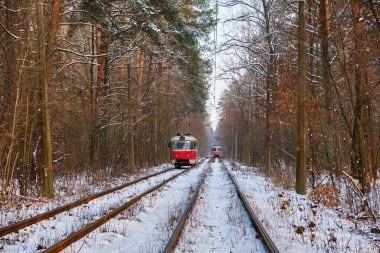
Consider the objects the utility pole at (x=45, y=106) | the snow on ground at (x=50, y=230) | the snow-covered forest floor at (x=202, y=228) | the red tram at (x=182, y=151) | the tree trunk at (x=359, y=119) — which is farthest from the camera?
the red tram at (x=182, y=151)

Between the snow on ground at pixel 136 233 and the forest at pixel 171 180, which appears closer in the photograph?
the snow on ground at pixel 136 233

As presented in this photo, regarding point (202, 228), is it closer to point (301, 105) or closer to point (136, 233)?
point (136, 233)

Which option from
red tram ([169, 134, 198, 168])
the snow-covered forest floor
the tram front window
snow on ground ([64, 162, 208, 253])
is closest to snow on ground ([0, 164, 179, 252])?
the snow-covered forest floor

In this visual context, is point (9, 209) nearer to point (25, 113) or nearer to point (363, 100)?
point (25, 113)

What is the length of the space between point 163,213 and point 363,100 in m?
5.75

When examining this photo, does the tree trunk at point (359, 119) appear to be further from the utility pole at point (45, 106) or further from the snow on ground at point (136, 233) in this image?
the utility pole at point (45, 106)

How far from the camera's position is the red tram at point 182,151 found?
98.7 ft

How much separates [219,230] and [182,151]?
22.9 m

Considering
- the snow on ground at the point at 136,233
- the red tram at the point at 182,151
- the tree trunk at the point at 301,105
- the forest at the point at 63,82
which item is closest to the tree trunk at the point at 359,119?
the tree trunk at the point at 301,105

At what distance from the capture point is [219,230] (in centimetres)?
735

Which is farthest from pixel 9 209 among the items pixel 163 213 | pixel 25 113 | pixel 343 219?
pixel 343 219

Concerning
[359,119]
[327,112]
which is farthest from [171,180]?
[359,119]

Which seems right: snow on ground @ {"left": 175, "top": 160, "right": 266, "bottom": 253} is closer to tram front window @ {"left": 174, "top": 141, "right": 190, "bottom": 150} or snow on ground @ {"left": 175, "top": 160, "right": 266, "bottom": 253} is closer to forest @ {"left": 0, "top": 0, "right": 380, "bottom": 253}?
forest @ {"left": 0, "top": 0, "right": 380, "bottom": 253}

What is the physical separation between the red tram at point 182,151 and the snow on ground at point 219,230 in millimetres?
19104
